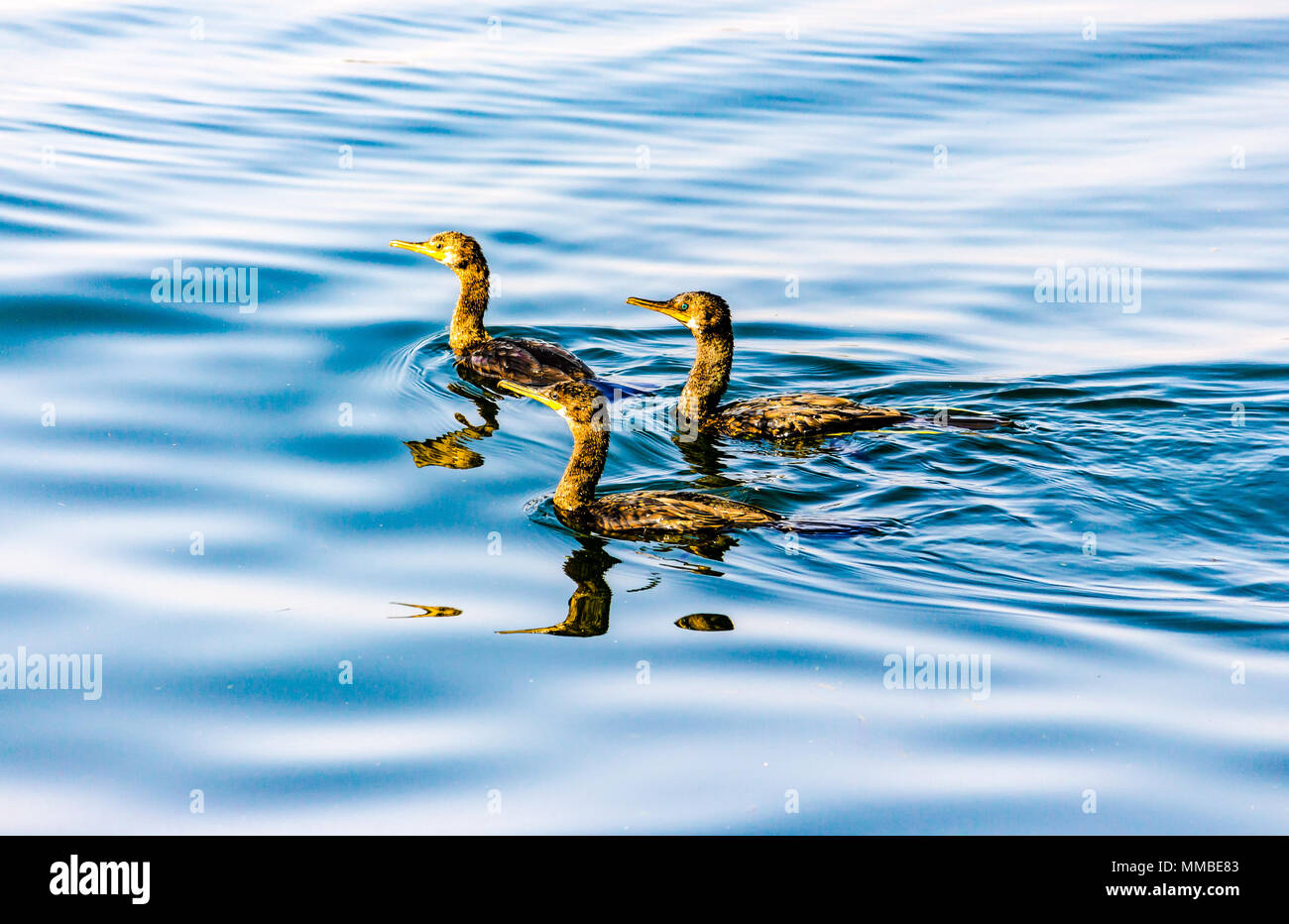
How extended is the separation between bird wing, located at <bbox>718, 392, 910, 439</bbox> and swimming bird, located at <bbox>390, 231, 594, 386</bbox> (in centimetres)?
128

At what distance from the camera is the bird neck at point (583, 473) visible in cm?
762

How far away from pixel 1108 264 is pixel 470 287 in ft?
18.0

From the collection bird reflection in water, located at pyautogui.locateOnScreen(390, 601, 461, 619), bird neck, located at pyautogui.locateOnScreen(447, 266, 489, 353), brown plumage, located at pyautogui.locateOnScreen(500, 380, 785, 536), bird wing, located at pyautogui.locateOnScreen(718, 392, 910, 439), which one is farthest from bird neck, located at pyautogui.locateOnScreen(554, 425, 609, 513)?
bird neck, located at pyautogui.locateOnScreen(447, 266, 489, 353)

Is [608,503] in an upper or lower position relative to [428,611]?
upper

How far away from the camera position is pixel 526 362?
32.2ft

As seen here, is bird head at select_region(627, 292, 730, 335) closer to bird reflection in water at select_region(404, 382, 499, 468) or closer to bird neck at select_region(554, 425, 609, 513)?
bird reflection in water at select_region(404, 382, 499, 468)

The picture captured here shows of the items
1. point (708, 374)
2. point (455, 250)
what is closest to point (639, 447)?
point (708, 374)

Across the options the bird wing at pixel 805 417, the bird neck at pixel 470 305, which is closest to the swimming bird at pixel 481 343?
the bird neck at pixel 470 305

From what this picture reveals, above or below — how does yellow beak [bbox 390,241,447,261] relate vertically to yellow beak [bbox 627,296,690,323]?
above

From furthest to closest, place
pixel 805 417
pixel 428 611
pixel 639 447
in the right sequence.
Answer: pixel 639 447 → pixel 805 417 → pixel 428 611

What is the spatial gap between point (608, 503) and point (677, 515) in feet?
1.45

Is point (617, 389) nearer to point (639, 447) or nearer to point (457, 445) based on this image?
point (639, 447)

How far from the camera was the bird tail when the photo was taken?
31.8ft
